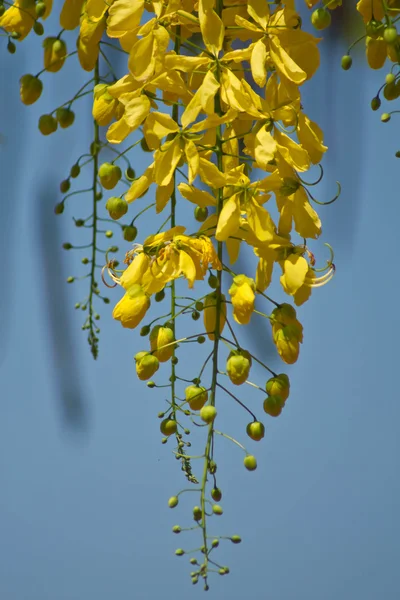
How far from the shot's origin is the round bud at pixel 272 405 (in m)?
0.47

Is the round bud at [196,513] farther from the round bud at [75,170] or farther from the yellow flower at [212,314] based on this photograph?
the round bud at [75,170]

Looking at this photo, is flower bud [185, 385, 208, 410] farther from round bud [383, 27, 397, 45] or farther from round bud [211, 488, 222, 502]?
round bud [383, 27, 397, 45]

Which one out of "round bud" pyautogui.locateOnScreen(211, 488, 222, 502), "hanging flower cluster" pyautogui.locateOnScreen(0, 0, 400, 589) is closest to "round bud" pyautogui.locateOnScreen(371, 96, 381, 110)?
"hanging flower cluster" pyautogui.locateOnScreen(0, 0, 400, 589)

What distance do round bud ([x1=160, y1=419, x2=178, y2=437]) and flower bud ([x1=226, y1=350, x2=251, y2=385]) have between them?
0.05 m

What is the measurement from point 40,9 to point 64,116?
0.27ft

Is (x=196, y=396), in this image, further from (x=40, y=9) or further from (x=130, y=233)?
(x=40, y=9)

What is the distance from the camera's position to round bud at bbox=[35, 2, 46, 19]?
1.80 ft

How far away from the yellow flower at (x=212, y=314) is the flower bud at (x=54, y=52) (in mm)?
203

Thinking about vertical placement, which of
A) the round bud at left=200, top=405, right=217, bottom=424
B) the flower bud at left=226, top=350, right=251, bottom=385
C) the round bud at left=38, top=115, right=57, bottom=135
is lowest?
the round bud at left=200, top=405, right=217, bottom=424

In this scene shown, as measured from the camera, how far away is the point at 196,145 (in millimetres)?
487

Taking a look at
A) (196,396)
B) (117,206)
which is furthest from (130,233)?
(196,396)

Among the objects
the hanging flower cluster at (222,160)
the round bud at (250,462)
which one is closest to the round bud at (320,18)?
the hanging flower cluster at (222,160)

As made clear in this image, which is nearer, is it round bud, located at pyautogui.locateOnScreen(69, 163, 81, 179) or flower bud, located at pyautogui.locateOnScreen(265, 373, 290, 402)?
flower bud, located at pyautogui.locateOnScreen(265, 373, 290, 402)

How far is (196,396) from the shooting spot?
49cm
